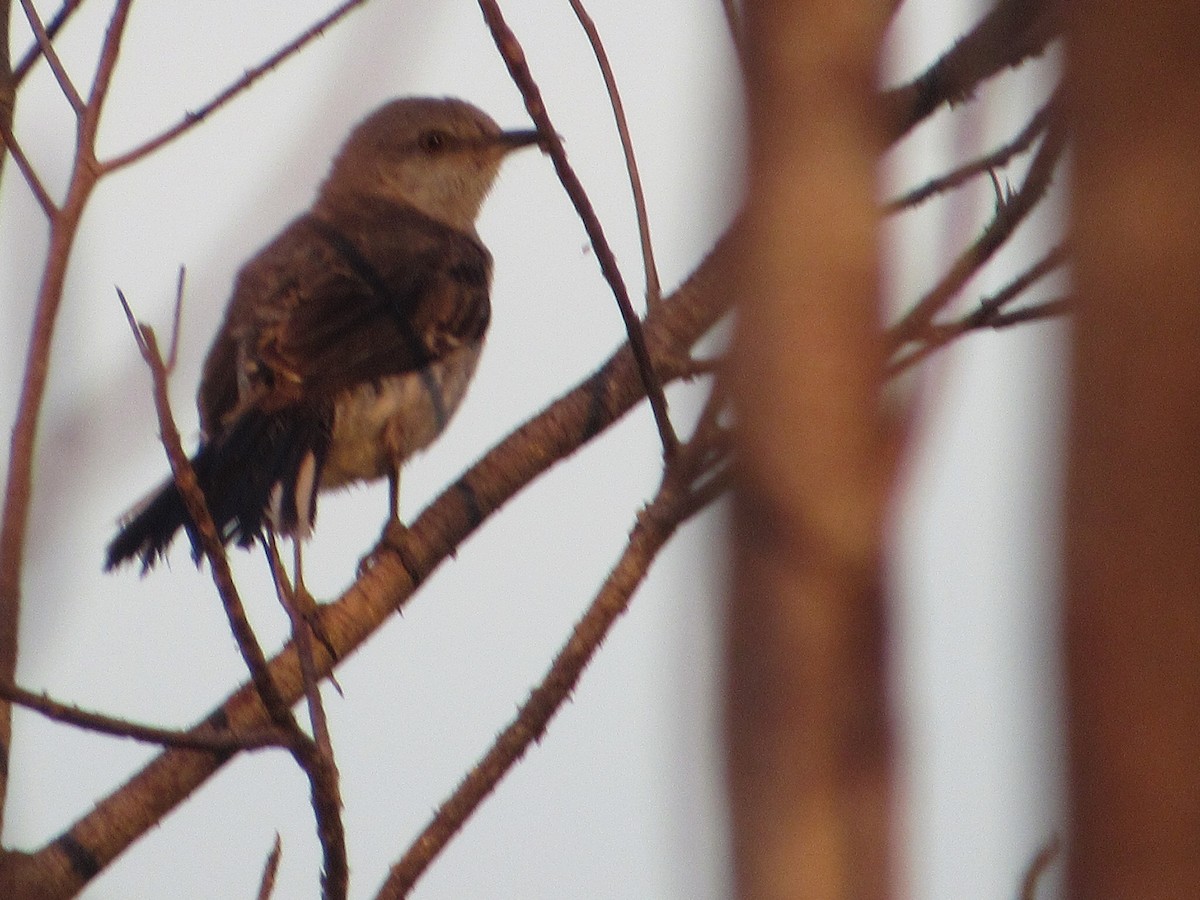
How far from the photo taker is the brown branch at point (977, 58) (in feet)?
3.61

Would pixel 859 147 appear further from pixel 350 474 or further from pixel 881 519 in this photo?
pixel 350 474

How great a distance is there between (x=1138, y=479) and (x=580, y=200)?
1.99 m

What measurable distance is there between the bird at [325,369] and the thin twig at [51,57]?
37.9 inches

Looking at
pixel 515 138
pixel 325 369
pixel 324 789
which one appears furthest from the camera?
pixel 515 138

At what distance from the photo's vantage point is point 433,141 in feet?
21.4

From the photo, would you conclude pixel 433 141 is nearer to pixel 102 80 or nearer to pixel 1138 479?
pixel 102 80

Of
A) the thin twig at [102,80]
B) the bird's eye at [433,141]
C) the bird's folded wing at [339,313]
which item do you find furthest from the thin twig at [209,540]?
the bird's eye at [433,141]

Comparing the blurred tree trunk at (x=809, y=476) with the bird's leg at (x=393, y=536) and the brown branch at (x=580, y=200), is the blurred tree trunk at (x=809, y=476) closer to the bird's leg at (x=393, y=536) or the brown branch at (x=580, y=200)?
the brown branch at (x=580, y=200)

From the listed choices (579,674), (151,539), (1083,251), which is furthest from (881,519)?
(151,539)

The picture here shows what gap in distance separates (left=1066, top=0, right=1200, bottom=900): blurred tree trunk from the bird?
2.92 metres

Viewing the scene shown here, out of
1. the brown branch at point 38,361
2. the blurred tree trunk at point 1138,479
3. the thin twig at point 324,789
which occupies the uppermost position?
the brown branch at point 38,361

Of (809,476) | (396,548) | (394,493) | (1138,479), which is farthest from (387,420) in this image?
(1138,479)

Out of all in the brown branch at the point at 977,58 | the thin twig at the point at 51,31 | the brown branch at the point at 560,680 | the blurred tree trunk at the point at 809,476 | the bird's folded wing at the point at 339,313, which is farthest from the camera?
the bird's folded wing at the point at 339,313

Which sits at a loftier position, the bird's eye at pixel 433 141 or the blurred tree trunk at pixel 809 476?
the bird's eye at pixel 433 141
